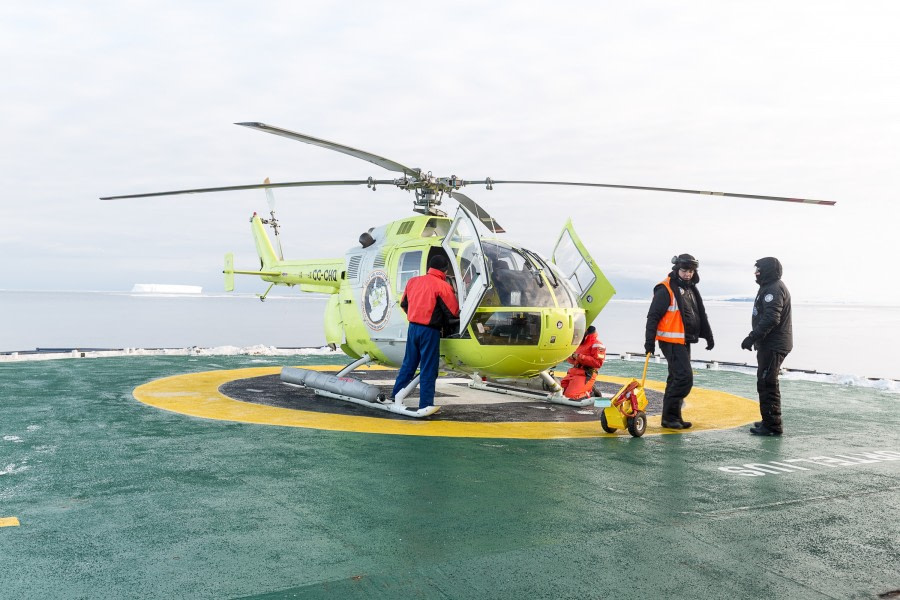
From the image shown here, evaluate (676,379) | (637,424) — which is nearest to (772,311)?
(676,379)

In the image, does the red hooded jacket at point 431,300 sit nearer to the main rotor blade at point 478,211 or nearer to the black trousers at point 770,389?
the main rotor blade at point 478,211

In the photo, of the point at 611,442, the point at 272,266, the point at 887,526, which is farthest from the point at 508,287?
the point at 272,266

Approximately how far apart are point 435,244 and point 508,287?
1143mm

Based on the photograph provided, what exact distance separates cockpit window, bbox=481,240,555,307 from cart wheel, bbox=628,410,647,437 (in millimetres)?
1611

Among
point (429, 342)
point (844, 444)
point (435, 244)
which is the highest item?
point (435, 244)

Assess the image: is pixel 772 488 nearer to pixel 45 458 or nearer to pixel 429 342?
pixel 429 342

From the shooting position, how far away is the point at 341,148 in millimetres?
6977

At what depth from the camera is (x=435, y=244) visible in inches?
317

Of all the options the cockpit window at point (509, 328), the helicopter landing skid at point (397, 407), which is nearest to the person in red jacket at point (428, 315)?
the helicopter landing skid at point (397, 407)

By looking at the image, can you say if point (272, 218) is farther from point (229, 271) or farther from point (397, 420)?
point (397, 420)

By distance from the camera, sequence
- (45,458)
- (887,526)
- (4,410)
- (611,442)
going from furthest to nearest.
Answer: (4,410) < (611,442) < (45,458) < (887,526)

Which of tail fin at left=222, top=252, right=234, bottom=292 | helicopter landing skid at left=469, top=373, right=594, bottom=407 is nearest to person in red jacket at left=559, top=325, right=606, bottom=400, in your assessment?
helicopter landing skid at left=469, top=373, right=594, bottom=407

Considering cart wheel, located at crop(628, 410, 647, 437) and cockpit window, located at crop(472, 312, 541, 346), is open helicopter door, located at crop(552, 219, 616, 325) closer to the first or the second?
cockpit window, located at crop(472, 312, 541, 346)

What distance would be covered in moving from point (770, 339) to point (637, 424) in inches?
72.4
